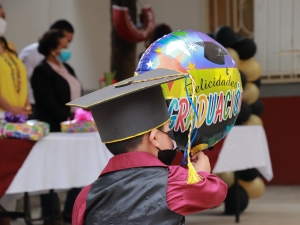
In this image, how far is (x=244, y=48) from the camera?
5.59m

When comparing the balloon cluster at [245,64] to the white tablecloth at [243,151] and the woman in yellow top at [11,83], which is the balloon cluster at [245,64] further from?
the woman in yellow top at [11,83]

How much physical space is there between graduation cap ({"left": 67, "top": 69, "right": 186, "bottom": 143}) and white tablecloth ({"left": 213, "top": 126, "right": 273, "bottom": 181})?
2923 mm

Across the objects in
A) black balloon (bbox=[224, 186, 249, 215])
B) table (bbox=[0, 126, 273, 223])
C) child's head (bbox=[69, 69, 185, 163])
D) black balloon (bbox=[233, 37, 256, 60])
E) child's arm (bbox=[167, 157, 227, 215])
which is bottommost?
black balloon (bbox=[224, 186, 249, 215])

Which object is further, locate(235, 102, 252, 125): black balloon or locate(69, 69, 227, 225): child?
locate(235, 102, 252, 125): black balloon

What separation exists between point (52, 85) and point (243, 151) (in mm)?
1469

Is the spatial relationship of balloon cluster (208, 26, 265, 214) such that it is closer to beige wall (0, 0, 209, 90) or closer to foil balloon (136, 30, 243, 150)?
beige wall (0, 0, 209, 90)

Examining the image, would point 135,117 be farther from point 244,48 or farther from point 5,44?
point 244,48

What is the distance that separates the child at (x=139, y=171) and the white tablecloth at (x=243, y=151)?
2908mm

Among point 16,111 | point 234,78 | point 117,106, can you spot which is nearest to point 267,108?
point 16,111

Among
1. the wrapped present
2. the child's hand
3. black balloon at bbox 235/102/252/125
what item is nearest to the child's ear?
the child's hand

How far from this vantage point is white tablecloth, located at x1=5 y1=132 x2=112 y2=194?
12.3ft

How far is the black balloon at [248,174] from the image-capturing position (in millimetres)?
5574

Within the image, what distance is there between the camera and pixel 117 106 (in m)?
1.79

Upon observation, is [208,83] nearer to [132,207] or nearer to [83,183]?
[132,207]
